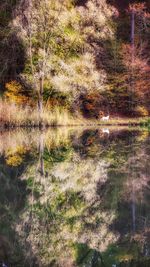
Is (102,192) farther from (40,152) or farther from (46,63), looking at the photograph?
(46,63)

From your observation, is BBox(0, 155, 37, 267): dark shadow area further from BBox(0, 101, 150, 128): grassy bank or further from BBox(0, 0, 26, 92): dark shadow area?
BBox(0, 0, 26, 92): dark shadow area

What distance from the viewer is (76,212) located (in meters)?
5.41

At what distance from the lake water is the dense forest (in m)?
12.1

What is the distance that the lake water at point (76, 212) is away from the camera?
4.01 metres

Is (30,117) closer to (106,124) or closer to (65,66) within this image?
(65,66)

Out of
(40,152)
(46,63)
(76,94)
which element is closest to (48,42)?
(46,63)

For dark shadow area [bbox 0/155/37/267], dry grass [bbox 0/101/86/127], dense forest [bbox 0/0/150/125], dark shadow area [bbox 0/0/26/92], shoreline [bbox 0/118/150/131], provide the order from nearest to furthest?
dark shadow area [bbox 0/155/37/267]
dry grass [bbox 0/101/86/127]
shoreline [bbox 0/118/150/131]
dense forest [bbox 0/0/150/125]
dark shadow area [bbox 0/0/26/92]

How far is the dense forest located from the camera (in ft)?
73.3

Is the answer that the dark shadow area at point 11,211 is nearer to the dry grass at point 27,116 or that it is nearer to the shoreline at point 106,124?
the dry grass at point 27,116

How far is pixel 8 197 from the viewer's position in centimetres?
633

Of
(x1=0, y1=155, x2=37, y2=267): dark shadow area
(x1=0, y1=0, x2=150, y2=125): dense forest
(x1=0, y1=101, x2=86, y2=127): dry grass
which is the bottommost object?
(x1=0, y1=155, x2=37, y2=267): dark shadow area

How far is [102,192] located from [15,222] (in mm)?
1572

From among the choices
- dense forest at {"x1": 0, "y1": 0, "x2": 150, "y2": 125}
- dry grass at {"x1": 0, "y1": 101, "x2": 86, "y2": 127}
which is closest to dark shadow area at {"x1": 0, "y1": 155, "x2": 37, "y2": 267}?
dry grass at {"x1": 0, "y1": 101, "x2": 86, "y2": 127}

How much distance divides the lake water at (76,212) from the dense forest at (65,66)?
12.1 meters
